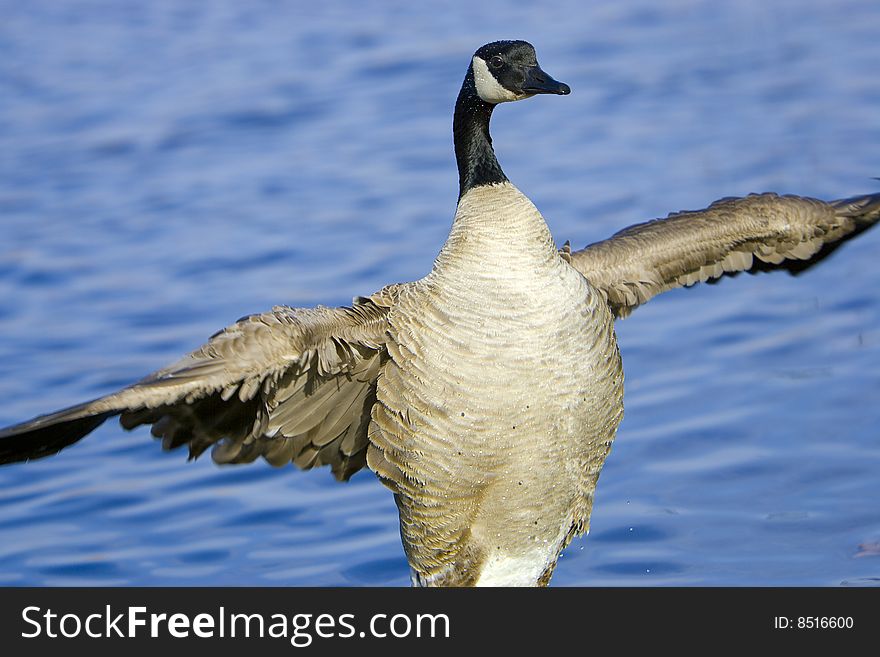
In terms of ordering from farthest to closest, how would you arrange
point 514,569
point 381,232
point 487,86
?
point 381,232, point 514,569, point 487,86

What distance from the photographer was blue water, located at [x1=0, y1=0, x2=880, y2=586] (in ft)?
28.3

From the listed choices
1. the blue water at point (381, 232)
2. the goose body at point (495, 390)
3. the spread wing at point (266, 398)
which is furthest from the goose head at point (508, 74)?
the blue water at point (381, 232)

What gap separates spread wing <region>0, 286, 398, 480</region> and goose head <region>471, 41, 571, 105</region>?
1029 millimetres

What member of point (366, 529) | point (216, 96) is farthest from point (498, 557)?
point (216, 96)

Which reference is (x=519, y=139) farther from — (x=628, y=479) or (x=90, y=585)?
(x=90, y=585)

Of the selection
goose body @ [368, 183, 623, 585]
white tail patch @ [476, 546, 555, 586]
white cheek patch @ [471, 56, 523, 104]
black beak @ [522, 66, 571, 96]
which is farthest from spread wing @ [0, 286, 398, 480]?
black beak @ [522, 66, 571, 96]

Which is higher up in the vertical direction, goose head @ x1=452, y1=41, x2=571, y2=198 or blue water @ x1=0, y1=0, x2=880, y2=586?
goose head @ x1=452, y1=41, x2=571, y2=198

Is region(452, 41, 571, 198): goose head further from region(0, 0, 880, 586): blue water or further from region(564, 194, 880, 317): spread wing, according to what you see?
region(0, 0, 880, 586): blue water

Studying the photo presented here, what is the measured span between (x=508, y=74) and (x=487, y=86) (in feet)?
0.39

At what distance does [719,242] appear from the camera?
7.82 meters

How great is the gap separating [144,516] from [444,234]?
4531mm

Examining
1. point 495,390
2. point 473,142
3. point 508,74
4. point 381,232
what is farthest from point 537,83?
point 381,232

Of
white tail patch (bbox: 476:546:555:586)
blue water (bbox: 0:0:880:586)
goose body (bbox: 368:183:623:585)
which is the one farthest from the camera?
blue water (bbox: 0:0:880:586)

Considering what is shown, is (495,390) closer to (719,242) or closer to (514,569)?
(514,569)
